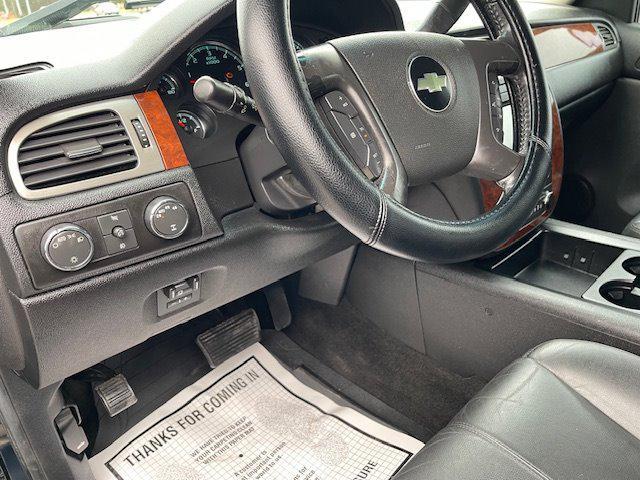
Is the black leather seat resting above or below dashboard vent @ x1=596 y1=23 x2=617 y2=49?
below

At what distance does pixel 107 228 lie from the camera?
88 cm

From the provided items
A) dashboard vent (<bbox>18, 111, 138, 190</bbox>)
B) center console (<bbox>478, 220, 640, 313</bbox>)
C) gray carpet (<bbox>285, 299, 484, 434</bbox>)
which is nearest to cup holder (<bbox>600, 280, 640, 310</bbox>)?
center console (<bbox>478, 220, 640, 313</bbox>)

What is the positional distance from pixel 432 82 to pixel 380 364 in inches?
29.2

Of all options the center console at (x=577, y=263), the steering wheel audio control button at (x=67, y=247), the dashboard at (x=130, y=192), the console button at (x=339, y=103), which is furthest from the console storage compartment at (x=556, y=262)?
the steering wheel audio control button at (x=67, y=247)

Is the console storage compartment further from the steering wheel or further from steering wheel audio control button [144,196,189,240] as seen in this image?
steering wheel audio control button [144,196,189,240]

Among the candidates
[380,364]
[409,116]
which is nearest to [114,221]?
[409,116]

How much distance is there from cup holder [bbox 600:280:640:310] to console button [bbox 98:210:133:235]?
0.77 m

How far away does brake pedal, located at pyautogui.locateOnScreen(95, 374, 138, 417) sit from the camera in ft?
4.17

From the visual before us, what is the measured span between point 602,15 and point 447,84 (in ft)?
4.58

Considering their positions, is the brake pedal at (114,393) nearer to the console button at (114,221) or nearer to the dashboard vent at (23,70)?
the console button at (114,221)

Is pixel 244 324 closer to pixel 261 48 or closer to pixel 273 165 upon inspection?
pixel 273 165

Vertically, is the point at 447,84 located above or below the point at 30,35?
below

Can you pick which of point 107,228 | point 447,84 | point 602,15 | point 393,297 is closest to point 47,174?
point 107,228

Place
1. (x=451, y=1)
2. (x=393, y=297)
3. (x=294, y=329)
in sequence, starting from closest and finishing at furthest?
(x=451, y=1) → (x=393, y=297) → (x=294, y=329)
